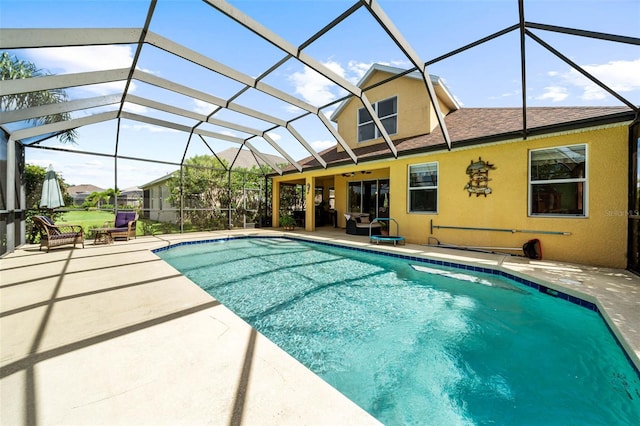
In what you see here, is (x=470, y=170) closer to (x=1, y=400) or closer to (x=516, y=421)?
(x=516, y=421)

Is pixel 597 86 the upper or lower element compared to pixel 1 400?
upper

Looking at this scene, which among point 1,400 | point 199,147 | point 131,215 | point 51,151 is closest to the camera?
point 1,400

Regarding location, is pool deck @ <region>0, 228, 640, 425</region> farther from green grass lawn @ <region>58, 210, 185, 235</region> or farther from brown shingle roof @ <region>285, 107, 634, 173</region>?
green grass lawn @ <region>58, 210, 185, 235</region>

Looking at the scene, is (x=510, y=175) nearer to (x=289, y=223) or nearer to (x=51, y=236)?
(x=289, y=223)

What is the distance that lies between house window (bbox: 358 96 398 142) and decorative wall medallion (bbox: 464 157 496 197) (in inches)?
176

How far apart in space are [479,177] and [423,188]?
5.78 ft

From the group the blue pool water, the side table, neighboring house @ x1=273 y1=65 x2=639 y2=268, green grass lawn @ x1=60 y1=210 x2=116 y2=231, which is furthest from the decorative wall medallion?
green grass lawn @ x1=60 y1=210 x2=116 y2=231

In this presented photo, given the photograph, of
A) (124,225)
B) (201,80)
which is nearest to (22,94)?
(201,80)

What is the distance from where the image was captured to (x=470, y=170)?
7.57 m

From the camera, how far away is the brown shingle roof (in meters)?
5.76

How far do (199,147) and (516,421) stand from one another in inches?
492

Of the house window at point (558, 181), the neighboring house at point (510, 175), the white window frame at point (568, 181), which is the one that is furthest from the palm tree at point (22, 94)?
the house window at point (558, 181)

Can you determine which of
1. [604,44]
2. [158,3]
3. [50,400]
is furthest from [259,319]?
[604,44]

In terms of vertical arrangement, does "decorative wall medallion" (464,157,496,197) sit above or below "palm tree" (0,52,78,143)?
below
